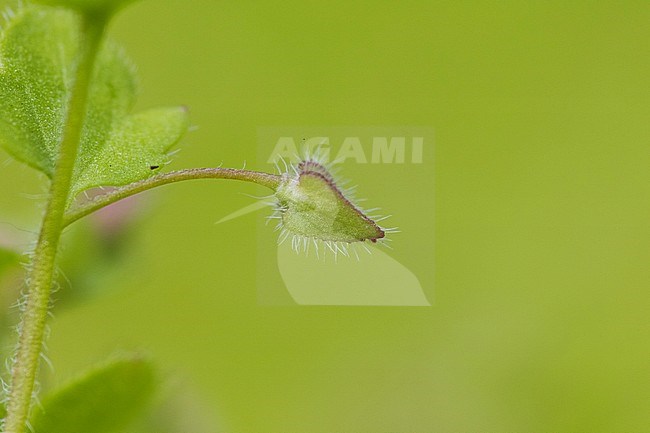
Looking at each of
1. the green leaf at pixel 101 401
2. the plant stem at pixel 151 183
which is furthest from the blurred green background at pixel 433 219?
the plant stem at pixel 151 183

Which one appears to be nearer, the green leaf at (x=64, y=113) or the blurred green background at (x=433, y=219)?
the green leaf at (x=64, y=113)

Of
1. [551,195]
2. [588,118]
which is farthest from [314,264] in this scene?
[588,118]

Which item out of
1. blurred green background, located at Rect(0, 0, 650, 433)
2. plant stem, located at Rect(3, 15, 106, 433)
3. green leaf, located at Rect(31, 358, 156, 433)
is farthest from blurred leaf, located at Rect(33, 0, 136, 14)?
blurred green background, located at Rect(0, 0, 650, 433)

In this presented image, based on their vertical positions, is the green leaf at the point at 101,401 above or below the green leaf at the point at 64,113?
below

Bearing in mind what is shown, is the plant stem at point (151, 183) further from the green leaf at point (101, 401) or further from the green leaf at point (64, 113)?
the green leaf at point (101, 401)

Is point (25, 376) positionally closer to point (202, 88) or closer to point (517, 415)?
point (517, 415)

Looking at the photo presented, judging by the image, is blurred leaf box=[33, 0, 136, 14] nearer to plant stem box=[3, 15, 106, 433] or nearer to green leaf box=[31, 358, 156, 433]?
plant stem box=[3, 15, 106, 433]
